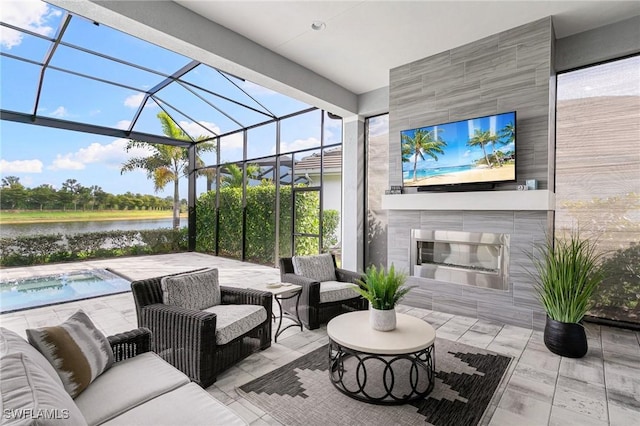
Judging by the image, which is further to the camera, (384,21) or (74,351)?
(384,21)

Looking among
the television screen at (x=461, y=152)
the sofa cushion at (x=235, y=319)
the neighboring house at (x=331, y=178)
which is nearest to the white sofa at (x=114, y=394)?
the sofa cushion at (x=235, y=319)

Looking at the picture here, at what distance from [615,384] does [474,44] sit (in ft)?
12.8

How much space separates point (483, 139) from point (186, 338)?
3.86 m

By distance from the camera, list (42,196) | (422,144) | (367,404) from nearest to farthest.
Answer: (367,404), (422,144), (42,196)

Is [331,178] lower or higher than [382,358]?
higher

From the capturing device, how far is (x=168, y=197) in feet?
32.2

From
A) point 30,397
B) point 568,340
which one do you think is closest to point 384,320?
point 568,340

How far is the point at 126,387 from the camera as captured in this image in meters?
1.58

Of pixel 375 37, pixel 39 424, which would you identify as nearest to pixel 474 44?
pixel 375 37

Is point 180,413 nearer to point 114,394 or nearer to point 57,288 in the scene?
point 114,394

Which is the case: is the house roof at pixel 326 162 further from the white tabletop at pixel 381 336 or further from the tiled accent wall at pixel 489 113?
the white tabletop at pixel 381 336

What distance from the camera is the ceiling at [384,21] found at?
339cm

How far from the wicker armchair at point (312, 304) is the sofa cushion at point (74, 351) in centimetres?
201

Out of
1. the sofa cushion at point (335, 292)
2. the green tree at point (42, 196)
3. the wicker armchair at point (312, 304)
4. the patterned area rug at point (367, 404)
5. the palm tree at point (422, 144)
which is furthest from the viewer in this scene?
the green tree at point (42, 196)
